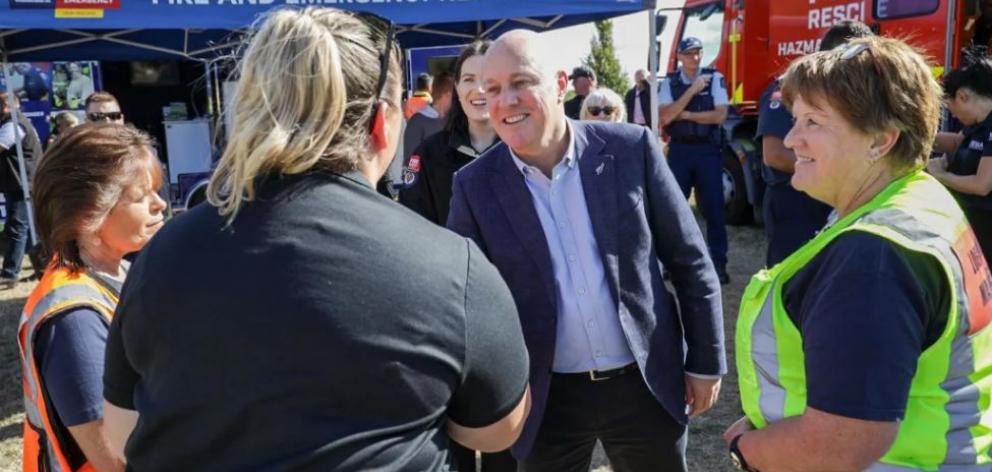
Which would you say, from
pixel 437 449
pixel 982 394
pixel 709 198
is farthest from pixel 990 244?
pixel 437 449

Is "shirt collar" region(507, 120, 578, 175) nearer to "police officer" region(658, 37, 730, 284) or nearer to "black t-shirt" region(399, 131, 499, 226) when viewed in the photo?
"black t-shirt" region(399, 131, 499, 226)

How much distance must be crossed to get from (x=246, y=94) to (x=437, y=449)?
57 centimetres

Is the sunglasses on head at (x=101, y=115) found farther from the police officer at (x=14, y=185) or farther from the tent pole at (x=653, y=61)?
the tent pole at (x=653, y=61)

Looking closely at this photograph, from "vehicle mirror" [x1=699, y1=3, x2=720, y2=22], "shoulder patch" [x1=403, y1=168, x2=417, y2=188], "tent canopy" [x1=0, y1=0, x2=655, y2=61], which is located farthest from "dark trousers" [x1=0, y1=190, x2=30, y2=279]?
"vehicle mirror" [x1=699, y1=3, x2=720, y2=22]

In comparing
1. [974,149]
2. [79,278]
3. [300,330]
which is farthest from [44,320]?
[974,149]

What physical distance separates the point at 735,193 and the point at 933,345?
7.58 metres

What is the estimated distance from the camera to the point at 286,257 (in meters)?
1.01

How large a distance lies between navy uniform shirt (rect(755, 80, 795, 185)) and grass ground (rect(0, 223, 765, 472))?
1.21m

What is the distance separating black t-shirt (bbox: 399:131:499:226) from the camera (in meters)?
3.15

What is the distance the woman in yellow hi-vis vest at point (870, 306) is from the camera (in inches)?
45.0

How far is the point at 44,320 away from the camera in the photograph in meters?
1.48

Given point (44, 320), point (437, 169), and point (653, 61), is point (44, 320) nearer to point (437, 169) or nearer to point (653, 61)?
point (437, 169)

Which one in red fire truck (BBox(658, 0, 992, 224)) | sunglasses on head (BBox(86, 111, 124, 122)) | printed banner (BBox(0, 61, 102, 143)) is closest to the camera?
sunglasses on head (BBox(86, 111, 124, 122))

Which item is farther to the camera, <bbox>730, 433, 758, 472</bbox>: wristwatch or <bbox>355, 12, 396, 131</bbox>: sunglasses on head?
<bbox>730, 433, 758, 472</bbox>: wristwatch
